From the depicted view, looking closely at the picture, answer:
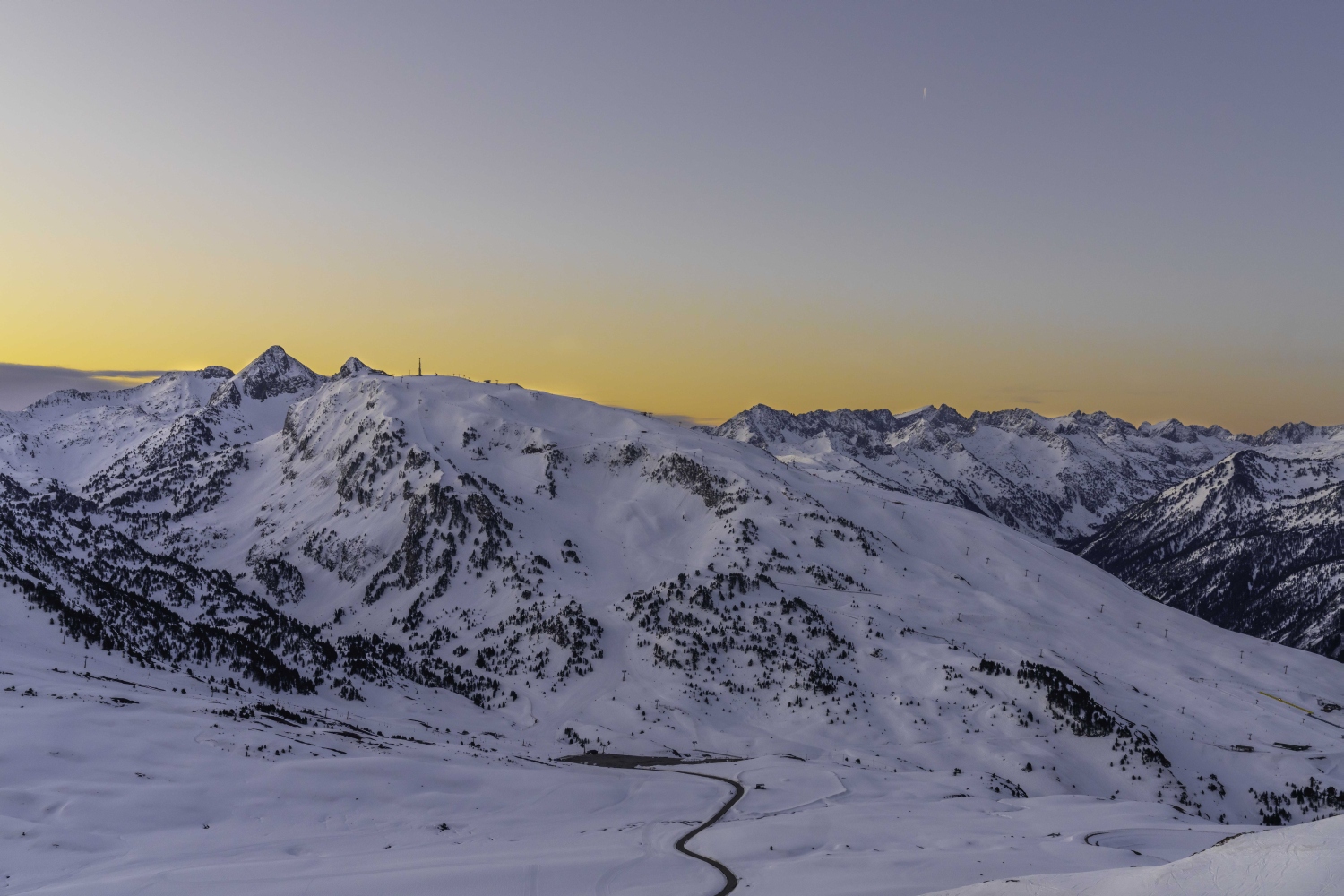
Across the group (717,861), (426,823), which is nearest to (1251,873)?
(717,861)

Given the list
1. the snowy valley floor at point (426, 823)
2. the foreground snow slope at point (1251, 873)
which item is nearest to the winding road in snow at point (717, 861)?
the snowy valley floor at point (426, 823)

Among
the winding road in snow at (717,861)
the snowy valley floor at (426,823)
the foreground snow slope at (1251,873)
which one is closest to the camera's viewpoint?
the foreground snow slope at (1251,873)

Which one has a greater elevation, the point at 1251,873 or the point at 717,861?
the point at 1251,873

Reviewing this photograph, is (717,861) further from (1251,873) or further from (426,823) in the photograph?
(1251,873)

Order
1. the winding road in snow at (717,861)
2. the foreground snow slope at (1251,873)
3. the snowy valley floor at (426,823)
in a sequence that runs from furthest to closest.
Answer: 1. the winding road in snow at (717,861)
2. the snowy valley floor at (426,823)
3. the foreground snow slope at (1251,873)

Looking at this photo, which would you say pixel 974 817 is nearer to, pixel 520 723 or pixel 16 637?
pixel 520 723

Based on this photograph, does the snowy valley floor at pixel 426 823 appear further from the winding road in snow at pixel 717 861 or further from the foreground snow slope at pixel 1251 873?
the winding road in snow at pixel 717 861

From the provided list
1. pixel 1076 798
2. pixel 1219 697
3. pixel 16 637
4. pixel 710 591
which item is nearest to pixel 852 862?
pixel 1076 798

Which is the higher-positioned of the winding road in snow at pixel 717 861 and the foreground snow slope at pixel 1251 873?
the foreground snow slope at pixel 1251 873
